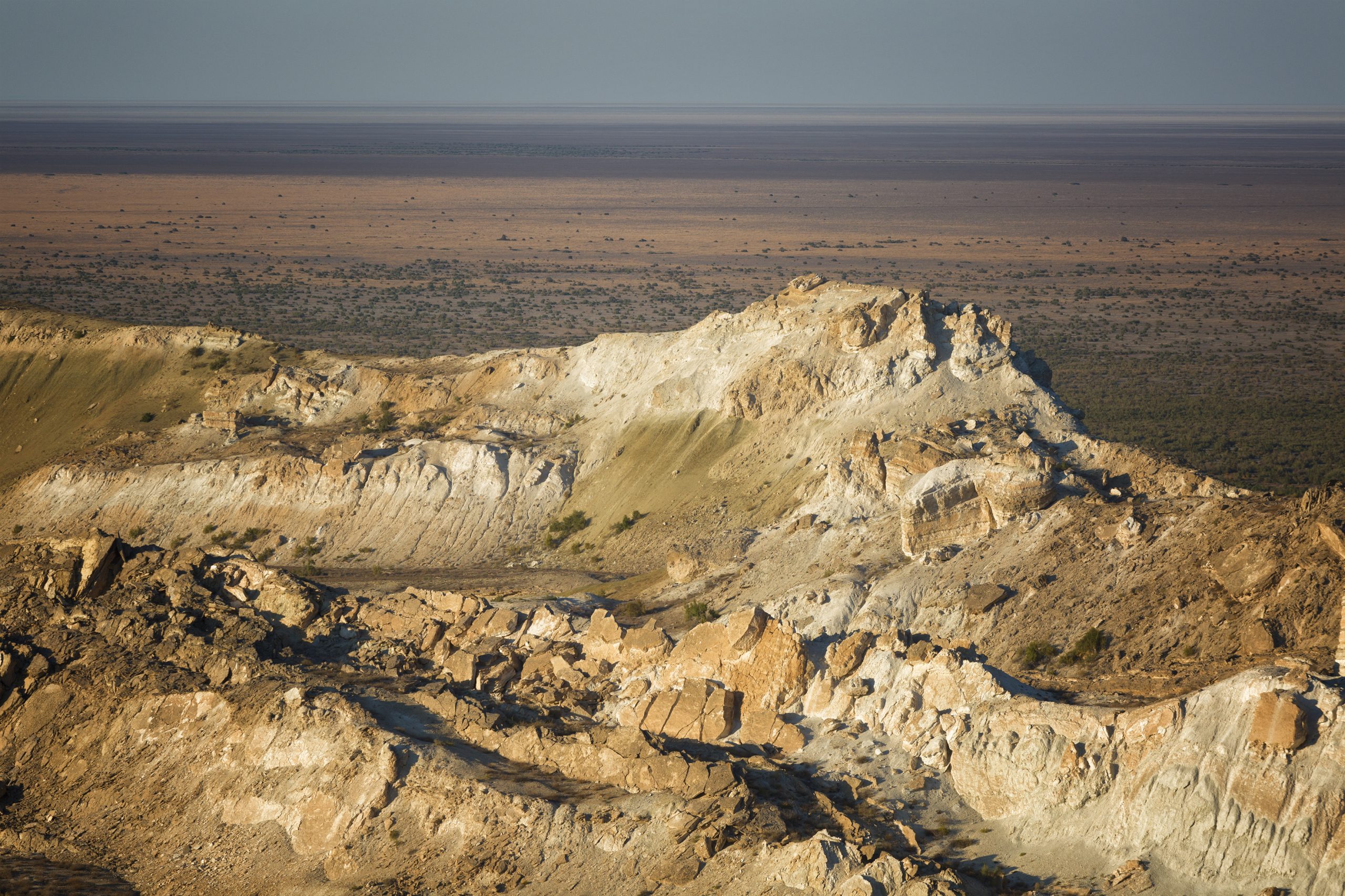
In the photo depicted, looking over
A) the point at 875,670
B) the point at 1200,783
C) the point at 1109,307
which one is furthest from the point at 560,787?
the point at 1109,307

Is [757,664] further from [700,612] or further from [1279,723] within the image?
[1279,723]

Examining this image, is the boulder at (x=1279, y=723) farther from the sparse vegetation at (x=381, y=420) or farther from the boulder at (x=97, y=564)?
the sparse vegetation at (x=381, y=420)

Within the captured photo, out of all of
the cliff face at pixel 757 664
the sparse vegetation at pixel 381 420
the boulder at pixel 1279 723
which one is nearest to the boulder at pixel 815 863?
the cliff face at pixel 757 664

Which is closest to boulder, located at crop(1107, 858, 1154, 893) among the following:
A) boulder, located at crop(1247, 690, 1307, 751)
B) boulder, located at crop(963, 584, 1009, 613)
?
boulder, located at crop(1247, 690, 1307, 751)

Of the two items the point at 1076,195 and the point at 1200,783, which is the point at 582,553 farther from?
the point at 1076,195

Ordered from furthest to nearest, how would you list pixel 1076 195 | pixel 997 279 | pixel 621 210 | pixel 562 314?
pixel 1076 195 < pixel 621 210 < pixel 997 279 < pixel 562 314

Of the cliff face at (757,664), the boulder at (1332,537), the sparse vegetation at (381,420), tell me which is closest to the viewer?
the cliff face at (757,664)

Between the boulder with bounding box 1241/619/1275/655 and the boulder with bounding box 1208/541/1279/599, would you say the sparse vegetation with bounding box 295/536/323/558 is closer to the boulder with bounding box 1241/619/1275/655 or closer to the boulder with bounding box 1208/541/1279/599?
the boulder with bounding box 1208/541/1279/599
